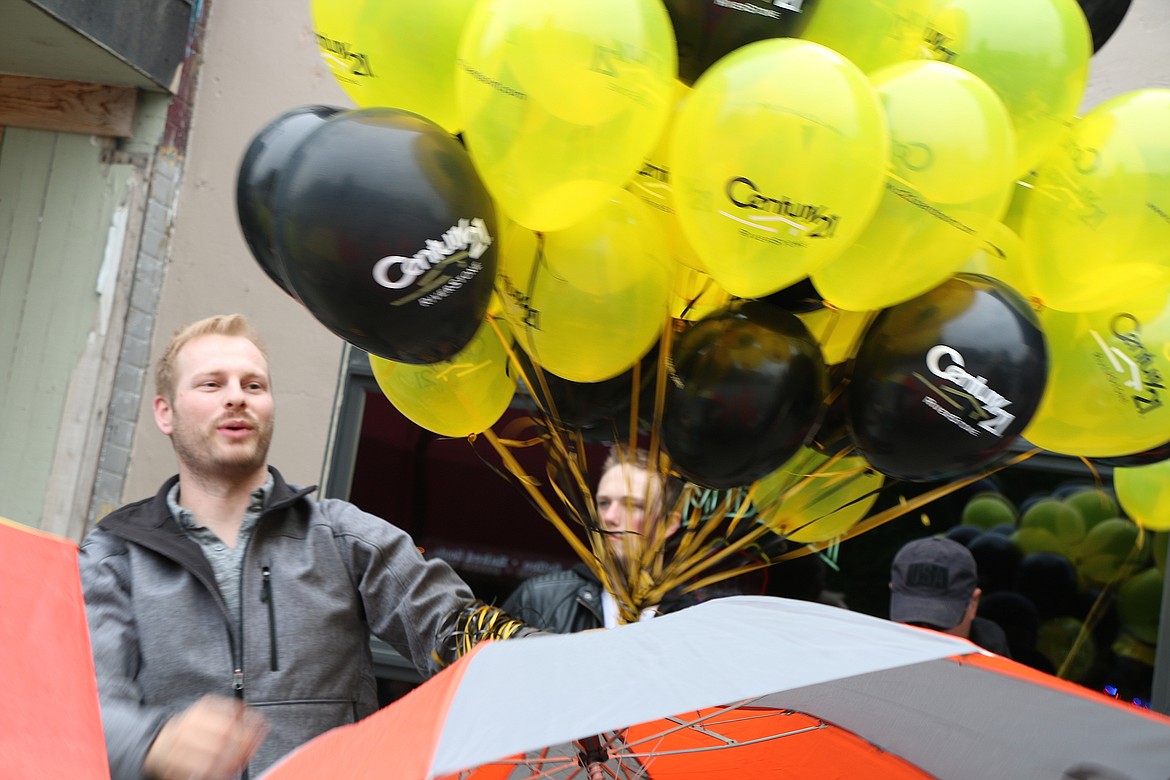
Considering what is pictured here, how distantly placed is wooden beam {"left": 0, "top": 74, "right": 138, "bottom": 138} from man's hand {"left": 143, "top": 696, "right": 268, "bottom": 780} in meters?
3.36

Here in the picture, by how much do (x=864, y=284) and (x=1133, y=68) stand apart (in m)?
2.99

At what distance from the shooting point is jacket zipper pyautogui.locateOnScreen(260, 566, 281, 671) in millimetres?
2168

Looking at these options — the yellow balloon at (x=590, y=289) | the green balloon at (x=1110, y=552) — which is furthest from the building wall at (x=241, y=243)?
the yellow balloon at (x=590, y=289)

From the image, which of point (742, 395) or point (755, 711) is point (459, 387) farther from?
point (755, 711)

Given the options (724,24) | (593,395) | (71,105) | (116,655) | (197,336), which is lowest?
(116,655)

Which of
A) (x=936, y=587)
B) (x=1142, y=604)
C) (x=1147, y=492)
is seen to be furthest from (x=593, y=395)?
(x=1142, y=604)

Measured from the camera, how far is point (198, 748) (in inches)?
66.8

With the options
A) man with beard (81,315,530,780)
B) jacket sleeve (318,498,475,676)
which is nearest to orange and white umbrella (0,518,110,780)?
man with beard (81,315,530,780)

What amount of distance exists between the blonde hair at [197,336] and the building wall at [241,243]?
6.27ft

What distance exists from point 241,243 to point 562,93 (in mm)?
3167

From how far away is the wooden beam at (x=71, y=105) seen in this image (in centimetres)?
447

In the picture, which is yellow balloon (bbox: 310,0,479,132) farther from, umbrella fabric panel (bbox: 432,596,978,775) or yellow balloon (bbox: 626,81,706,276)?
umbrella fabric panel (bbox: 432,596,978,775)

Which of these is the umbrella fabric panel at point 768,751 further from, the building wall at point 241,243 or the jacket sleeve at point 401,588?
the building wall at point 241,243

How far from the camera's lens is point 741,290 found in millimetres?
1839
